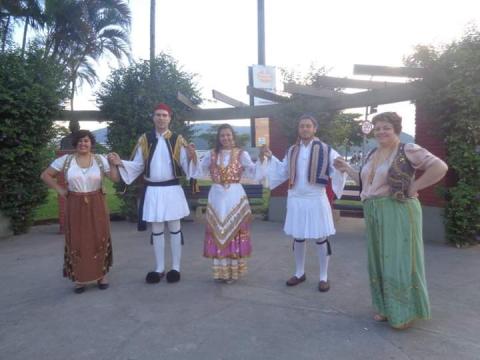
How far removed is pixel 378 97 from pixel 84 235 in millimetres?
5035

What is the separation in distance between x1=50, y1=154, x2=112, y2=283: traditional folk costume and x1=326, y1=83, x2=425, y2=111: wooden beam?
4.61m

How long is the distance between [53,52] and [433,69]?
2023 cm

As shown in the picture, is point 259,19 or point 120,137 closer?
point 120,137

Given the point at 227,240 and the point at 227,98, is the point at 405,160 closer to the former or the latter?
the point at 227,240

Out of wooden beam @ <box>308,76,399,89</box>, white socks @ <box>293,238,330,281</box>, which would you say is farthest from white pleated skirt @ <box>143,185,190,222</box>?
wooden beam @ <box>308,76,399,89</box>

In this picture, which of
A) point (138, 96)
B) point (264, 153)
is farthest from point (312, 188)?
point (138, 96)

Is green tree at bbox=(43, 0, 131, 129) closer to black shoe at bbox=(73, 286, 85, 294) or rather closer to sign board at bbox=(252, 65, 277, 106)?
sign board at bbox=(252, 65, 277, 106)

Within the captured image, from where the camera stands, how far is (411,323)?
11.5 ft

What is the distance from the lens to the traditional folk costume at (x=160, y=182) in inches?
184

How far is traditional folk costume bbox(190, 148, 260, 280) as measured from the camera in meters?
4.58

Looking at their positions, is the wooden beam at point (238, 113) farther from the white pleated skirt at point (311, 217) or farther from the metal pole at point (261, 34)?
the metal pole at point (261, 34)

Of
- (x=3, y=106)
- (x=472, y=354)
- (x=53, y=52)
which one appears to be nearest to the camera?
(x=472, y=354)

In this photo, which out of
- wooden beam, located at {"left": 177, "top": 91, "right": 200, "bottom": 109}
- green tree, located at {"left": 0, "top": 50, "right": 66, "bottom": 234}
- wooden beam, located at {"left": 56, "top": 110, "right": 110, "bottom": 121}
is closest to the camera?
green tree, located at {"left": 0, "top": 50, "right": 66, "bottom": 234}

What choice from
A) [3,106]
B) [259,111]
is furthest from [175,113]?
[3,106]
